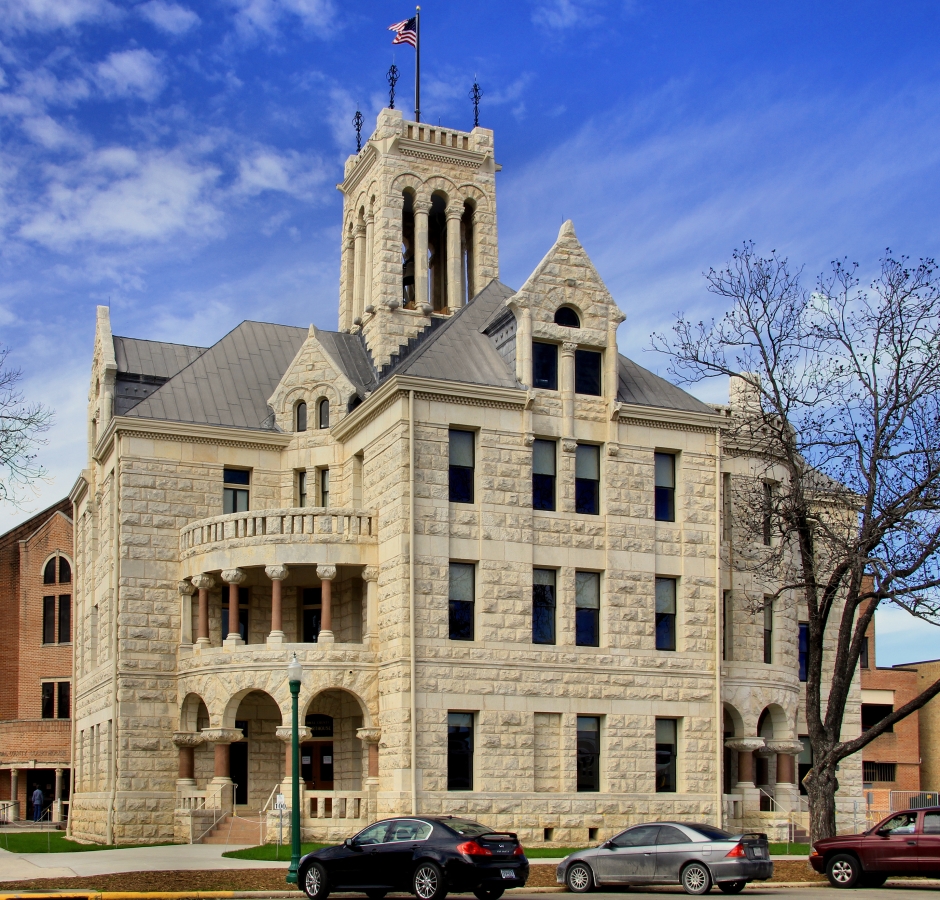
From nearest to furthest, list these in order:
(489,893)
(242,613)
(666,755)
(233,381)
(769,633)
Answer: (489,893)
(666,755)
(242,613)
(769,633)
(233,381)

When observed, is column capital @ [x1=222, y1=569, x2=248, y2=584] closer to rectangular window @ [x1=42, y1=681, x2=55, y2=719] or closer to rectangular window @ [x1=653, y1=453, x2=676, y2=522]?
rectangular window @ [x1=653, y1=453, x2=676, y2=522]

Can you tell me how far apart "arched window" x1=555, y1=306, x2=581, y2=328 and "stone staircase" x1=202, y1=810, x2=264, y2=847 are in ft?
47.6

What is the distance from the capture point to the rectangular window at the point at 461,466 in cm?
3322

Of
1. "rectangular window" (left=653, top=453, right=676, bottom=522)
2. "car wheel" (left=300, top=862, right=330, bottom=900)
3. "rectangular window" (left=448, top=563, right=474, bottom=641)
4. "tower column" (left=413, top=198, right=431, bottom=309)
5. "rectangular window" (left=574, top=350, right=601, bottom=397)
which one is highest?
"tower column" (left=413, top=198, right=431, bottom=309)

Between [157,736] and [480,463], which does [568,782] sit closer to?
[480,463]

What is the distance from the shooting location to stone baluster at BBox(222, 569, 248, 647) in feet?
111

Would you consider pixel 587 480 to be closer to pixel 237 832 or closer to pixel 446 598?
pixel 446 598

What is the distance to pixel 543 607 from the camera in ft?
111

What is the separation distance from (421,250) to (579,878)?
75.2ft

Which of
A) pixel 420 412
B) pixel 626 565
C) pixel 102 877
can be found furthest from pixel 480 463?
pixel 102 877

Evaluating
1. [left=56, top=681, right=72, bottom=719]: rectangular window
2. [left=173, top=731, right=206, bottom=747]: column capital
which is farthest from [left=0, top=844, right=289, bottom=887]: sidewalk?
[left=56, top=681, right=72, bottom=719]: rectangular window

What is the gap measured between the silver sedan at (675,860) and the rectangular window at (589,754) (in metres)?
9.45

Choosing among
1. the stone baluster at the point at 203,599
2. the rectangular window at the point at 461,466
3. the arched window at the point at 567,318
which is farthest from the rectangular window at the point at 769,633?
the stone baluster at the point at 203,599

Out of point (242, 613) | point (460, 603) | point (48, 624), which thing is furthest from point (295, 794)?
point (48, 624)
